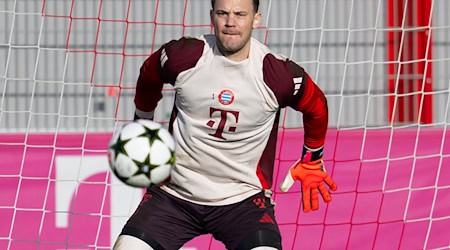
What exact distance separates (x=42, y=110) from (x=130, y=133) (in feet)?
16.7

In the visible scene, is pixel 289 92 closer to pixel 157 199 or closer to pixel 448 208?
pixel 157 199

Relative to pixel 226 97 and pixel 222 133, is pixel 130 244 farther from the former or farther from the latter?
pixel 226 97

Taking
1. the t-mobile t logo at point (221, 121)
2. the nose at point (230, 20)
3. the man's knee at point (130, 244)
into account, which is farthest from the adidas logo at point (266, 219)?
the nose at point (230, 20)

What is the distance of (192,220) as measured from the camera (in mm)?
5098

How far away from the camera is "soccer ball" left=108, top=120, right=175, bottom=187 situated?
479 cm

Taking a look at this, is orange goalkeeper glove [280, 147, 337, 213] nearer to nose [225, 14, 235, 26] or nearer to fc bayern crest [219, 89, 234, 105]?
fc bayern crest [219, 89, 234, 105]

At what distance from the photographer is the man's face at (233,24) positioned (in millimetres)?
4898

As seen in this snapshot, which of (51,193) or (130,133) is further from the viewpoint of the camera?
(51,193)

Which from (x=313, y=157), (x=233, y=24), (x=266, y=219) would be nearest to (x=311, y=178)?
(x=313, y=157)

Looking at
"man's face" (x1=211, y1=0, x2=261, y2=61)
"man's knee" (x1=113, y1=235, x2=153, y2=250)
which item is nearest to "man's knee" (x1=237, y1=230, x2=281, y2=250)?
"man's knee" (x1=113, y1=235, x2=153, y2=250)

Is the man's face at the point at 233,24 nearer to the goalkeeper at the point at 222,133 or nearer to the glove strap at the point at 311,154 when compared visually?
the goalkeeper at the point at 222,133

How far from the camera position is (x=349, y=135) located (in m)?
7.25

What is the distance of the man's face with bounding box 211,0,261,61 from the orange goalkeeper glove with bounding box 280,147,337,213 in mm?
856

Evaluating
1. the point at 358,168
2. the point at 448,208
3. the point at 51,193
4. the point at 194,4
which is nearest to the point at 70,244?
the point at 51,193
